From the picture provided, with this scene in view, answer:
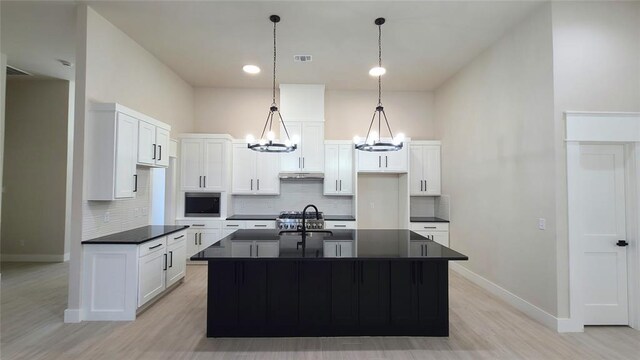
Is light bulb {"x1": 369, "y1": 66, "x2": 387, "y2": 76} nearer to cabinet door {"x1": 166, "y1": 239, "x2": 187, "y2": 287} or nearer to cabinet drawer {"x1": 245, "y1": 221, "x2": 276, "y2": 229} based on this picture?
cabinet drawer {"x1": 245, "y1": 221, "x2": 276, "y2": 229}

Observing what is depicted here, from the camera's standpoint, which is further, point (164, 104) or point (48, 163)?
point (48, 163)

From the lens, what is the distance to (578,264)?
3.20m

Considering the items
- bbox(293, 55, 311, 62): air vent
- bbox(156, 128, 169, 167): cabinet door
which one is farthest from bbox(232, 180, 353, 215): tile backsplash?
bbox(293, 55, 311, 62): air vent

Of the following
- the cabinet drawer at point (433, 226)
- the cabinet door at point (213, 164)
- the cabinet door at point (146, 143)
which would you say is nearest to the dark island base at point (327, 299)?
the cabinet door at point (146, 143)

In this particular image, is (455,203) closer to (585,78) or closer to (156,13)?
(585,78)

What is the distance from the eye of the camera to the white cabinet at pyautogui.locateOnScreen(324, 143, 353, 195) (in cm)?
593

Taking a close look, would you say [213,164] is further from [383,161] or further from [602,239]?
[602,239]

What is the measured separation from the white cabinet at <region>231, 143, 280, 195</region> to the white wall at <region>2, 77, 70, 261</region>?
131 inches

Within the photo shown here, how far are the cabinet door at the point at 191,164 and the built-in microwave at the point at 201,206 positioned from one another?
198mm

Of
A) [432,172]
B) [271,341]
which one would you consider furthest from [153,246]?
[432,172]

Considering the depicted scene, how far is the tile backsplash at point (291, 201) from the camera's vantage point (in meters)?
6.26

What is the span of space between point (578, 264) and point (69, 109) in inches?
333

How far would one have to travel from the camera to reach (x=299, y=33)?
4105 mm

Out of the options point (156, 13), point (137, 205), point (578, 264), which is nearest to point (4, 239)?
point (137, 205)
